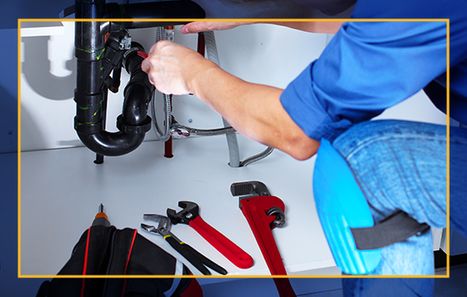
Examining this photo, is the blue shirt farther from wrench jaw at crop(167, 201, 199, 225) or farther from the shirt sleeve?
wrench jaw at crop(167, 201, 199, 225)

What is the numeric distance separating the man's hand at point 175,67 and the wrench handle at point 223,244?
0.27 metres

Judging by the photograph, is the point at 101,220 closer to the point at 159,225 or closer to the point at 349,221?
the point at 159,225

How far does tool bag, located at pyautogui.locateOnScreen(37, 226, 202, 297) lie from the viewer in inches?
36.5

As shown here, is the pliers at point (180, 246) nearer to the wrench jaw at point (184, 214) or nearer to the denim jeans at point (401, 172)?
the wrench jaw at point (184, 214)

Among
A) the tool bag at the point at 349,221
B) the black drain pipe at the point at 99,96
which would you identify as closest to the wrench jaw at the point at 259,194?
the black drain pipe at the point at 99,96

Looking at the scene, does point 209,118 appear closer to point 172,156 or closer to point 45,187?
point 172,156

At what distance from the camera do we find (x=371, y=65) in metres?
0.59

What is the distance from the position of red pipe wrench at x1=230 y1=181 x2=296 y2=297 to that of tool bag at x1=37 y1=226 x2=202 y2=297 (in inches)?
4.9

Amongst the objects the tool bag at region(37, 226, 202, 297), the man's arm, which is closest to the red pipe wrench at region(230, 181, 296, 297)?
the tool bag at region(37, 226, 202, 297)

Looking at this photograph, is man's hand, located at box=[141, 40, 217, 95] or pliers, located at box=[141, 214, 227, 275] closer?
man's hand, located at box=[141, 40, 217, 95]

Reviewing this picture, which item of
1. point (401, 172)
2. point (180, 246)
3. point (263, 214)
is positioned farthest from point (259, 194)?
point (401, 172)

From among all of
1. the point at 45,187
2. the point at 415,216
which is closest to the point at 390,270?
the point at 415,216

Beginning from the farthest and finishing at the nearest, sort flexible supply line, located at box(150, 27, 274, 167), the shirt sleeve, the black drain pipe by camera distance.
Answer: flexible supply line, located at box(150, 27, 274, 167)
the black drain pipe
the shirt sleeve

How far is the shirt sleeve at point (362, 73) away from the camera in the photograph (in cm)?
58
